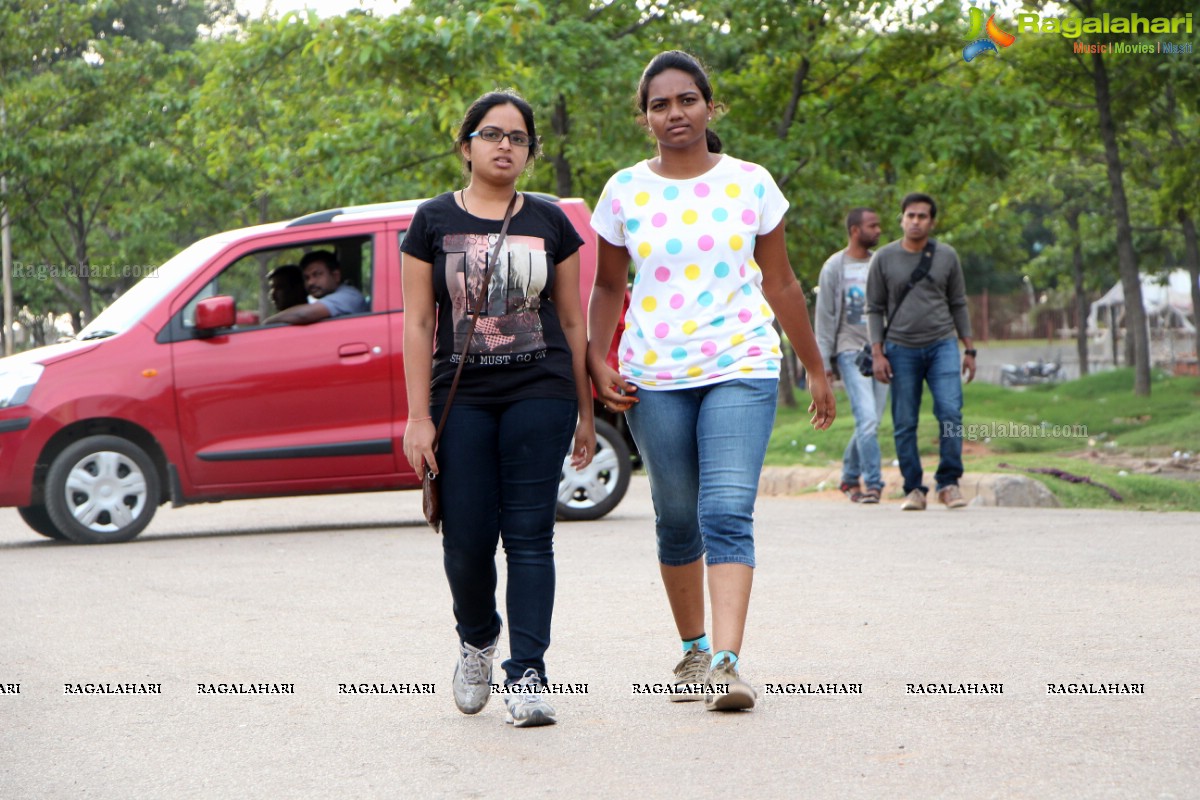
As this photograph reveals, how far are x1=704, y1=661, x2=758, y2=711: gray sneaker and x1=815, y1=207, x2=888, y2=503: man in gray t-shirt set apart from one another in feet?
23.1

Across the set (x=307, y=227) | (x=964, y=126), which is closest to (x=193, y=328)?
(x=307, y=227)

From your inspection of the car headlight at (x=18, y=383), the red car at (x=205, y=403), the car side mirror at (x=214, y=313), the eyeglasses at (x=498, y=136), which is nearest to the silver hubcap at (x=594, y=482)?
the red car at (x=205, y=403)

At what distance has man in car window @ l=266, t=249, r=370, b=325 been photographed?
1041 cm

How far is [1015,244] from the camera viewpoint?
42219mm

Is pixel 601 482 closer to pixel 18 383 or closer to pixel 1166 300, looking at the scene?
pixel 18 383

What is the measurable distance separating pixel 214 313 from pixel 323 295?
2.57 feet

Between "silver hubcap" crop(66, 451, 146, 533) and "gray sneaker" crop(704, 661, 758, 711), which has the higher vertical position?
"silver hubcap" crop(66, 451, 146, 533)

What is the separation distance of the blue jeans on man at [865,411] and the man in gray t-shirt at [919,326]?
24.1 inches

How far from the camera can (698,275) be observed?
475cm

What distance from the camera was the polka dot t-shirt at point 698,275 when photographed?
4.74 metres

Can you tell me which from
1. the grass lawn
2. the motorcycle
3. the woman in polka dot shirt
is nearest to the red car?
the grass lawn

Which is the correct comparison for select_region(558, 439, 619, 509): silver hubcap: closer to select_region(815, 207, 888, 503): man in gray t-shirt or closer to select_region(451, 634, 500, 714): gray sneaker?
select_region(815, 207, 888, 503): man in gray t-shirt

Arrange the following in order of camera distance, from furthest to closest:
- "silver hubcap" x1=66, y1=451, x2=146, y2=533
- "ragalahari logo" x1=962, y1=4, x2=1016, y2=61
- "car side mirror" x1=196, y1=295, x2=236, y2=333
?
"ragalahari logo" x1=962, y1=4, x2=1016, y2=61 → "car side mirror" x1=196, y1=295, x2=236, y2=333 → "silver hubcap" x1=66, y1=451, x2=146, y2=533

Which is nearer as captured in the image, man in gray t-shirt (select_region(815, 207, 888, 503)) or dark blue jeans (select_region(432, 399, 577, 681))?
dark blue jeans (select_region(432, 399, 577, 681))
